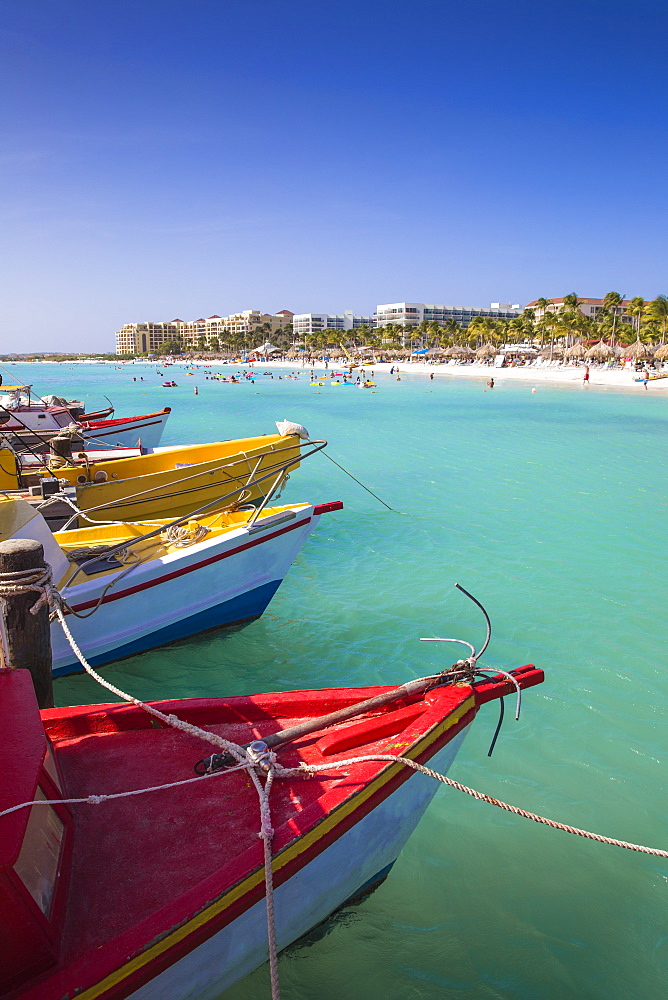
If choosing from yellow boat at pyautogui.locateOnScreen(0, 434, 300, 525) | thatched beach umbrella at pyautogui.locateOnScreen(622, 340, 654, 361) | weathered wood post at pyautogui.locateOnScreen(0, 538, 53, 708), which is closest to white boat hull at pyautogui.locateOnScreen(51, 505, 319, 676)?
weathered wood post at pyautogui.locateOnScreen(0, 538, 53, 708)

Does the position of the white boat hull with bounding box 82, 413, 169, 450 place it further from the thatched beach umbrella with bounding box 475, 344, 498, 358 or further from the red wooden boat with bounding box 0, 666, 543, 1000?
the thatched beach umbrella with bounding box 475, 344, 498, 358

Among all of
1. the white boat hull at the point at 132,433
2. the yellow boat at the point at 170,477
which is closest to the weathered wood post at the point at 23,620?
the yellow boat at the point at 170,477

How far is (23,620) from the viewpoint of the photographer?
4.79 meters

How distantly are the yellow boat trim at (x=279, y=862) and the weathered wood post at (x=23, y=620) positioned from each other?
2.79 metres

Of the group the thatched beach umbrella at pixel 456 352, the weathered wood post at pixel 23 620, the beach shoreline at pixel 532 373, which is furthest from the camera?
the thatched beach umbrella at pixel 456 352

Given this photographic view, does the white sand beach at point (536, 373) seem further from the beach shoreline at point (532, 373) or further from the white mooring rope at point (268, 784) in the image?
the white mooring rope at point (268, 784)

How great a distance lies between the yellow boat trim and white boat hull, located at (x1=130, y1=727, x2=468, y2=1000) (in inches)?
5.8

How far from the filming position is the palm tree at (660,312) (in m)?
73.2

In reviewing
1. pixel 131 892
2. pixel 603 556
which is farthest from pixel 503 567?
pixel 131 892

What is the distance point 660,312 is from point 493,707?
269 feet

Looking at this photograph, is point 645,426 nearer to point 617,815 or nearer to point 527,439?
point 527,439

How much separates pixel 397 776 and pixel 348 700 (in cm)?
90

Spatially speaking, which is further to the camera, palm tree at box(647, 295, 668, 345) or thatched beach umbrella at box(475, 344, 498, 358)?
thatched beach umbrella at box(475, 344, 498, 358)

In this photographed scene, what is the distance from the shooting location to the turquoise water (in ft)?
12.9
